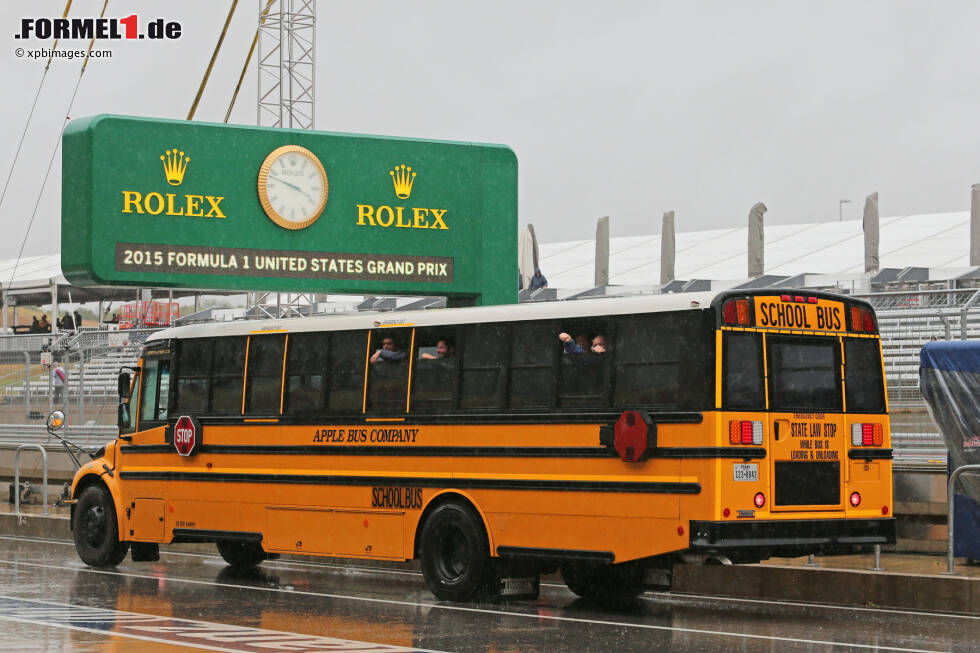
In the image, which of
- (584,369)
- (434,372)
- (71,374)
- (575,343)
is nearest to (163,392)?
(434,372)

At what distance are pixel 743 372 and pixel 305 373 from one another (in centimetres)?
511

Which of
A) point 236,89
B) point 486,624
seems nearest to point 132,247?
point 486,624

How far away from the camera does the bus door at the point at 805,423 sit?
13359mm

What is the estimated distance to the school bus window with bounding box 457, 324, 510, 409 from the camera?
580 inches

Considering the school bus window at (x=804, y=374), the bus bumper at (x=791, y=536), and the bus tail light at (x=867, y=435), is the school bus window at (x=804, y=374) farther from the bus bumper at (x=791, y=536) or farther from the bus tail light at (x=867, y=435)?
the bus bumper at (x=791, y=536)

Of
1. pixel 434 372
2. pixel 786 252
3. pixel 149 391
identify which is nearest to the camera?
pixel 434 372

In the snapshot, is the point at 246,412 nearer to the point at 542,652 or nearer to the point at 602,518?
the point at 602,518

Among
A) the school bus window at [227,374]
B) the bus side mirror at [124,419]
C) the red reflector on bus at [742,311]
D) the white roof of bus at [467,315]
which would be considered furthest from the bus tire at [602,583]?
the bus side mirror at [124,419]

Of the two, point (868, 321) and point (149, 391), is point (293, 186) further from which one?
point (868, 321)

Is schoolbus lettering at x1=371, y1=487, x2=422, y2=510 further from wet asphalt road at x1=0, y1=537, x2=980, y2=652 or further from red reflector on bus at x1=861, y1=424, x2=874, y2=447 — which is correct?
red reflector on bus at x1=861, y1=424, x2=874, y2=447

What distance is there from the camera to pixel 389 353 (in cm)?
1568

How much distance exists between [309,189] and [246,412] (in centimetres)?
692

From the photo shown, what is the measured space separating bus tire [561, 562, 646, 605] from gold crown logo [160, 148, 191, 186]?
376 inches

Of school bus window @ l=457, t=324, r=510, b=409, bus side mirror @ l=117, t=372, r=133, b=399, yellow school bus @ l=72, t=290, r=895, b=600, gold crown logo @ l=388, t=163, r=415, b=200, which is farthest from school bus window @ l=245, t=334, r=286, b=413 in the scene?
gold crown logo @ l=388, t=163, r=415, b=200
